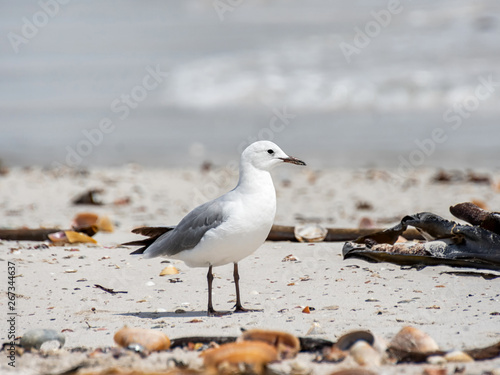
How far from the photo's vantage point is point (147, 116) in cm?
1736

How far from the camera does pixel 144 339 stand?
295cm

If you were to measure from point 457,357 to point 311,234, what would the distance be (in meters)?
2.69

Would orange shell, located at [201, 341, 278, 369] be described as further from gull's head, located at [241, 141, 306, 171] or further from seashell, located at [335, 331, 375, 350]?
gull's head, located at [241, 141, 306, 171]

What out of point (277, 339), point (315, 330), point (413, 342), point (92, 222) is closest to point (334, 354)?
point (277, 339)

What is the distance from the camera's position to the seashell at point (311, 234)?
533 centimetres

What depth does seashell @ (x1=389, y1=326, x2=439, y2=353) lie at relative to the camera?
2.79 metres

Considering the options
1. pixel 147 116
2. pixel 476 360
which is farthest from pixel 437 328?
pixel 147 116

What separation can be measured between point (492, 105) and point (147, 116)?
28.7ft

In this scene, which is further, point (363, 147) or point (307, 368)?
point (363, 147)

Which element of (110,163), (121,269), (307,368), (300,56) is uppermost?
(300,56)

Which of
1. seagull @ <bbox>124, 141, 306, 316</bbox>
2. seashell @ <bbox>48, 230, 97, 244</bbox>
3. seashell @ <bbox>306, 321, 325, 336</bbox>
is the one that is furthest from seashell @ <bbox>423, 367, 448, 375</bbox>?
seashell @ <bbox>48, 230, 97, 244</bbox>

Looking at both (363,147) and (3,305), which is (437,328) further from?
(363,147)

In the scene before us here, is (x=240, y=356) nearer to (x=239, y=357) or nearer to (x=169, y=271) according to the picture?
(x=239, y=357)

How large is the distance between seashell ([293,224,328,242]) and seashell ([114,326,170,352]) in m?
2.49
